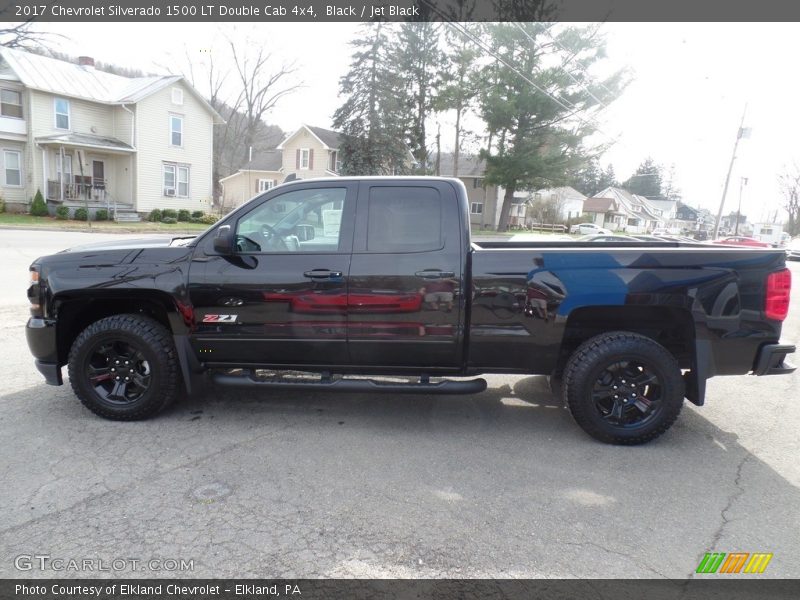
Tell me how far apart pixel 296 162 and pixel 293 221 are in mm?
42288

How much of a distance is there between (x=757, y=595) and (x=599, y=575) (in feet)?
2.38

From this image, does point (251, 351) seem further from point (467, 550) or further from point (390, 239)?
point (467, 550)

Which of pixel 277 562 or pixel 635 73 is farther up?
pixel 635 73

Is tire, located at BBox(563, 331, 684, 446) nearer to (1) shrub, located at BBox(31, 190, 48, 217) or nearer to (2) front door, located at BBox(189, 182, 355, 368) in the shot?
(2) front door, located at BBox(189, 182, 355, 368)

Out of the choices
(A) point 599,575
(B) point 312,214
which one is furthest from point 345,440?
(A) point 599,575

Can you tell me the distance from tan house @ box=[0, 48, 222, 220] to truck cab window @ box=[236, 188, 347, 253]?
28.8 meters

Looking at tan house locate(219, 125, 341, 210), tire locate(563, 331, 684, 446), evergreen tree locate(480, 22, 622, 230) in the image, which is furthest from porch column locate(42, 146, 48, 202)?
tire locate(563, 331, 684, 446)

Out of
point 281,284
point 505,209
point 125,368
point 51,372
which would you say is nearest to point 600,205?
point 505,209

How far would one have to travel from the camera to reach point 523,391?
5.51 meters

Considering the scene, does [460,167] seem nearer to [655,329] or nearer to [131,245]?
[655,329]

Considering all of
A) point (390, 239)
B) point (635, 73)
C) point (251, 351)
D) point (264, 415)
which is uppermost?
point (635, 73)

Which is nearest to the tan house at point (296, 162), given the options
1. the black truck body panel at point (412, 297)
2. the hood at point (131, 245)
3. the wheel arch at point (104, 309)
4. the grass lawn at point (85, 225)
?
the grass lawn at point (85, 225)

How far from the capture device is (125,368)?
4461 millimetres

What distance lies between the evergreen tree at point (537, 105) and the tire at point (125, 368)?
3263 cm
